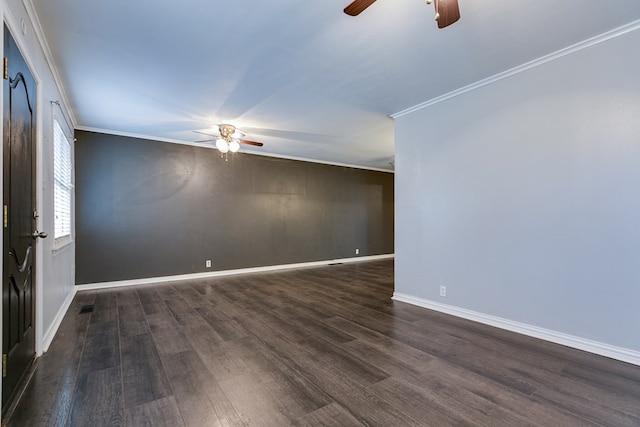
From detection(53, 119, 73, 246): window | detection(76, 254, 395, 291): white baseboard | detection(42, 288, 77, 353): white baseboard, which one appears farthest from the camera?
detection(76, 254, 395, 291): white baseboard

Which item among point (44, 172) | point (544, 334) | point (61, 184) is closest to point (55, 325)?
point (44, 172)

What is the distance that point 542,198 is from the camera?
279 cm

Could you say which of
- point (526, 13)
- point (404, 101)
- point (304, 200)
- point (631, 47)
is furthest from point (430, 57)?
point (304, 200)

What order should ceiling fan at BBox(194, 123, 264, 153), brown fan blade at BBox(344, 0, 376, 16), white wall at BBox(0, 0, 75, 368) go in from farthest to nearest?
ceiling fan at BBox(194, 123, 264, 153) → white wall at BBox(0, 0, 75, 368) → brown fan blade at BBox(344, 0, 376, 16)

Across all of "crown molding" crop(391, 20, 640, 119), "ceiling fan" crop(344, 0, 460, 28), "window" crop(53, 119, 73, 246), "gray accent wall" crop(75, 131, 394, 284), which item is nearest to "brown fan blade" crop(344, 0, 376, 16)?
"ceiling fan" crop(344, 0, 460, 28)

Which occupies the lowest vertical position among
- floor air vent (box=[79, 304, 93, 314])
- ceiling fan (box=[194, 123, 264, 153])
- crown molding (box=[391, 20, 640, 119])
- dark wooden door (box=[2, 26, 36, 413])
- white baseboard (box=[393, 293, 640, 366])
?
floor air vent (box=[79, 304, 93, 314])

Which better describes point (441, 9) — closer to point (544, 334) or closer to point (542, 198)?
point (542, 198)

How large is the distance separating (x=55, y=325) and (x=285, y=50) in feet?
11.6

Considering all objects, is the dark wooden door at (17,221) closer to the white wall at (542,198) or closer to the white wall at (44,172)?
the white wall at (44,172)

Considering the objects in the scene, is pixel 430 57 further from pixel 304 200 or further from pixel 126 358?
pixel 304 200

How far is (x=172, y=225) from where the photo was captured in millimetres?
5387

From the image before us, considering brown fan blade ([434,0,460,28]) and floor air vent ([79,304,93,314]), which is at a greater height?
brown fan blade ([434,0,460,28])

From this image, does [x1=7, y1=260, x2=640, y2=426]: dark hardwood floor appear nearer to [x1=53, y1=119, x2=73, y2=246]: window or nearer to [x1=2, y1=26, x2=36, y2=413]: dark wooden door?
[x1=2, y1=26, x2=36, y2=413]: dark wooden door

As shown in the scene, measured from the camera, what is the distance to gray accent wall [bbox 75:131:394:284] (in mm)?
4793
